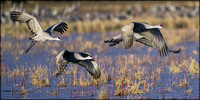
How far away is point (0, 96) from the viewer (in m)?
8.66

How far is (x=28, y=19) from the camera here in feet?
27.3

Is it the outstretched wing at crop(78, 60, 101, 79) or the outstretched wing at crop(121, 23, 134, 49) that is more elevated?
the outstretched wing at crop(121, 23, 134, 49)

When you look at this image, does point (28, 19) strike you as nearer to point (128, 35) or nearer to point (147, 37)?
point (128, 35)

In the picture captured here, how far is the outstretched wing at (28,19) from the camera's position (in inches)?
321

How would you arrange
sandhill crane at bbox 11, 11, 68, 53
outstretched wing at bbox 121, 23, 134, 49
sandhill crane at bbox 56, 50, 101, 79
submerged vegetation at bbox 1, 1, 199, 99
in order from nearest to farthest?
1. outstretched wing at bbox 121, 23, 134, 49
2. sandhill crane at bbox 56, 50, 101, 79
3. sandhill crane at bbox 11, 11, 68, 53
4. submerged vegetation at bbox 1, 1, 199, 99

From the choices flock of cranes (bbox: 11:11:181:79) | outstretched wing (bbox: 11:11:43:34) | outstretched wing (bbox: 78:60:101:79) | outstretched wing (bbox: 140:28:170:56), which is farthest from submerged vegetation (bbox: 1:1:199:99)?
outstretched wing (bbox: 11:11:43:34)

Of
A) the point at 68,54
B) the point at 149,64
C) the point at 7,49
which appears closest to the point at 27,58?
the point at 7,49

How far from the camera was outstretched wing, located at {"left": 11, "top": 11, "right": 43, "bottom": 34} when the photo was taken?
26.8ft

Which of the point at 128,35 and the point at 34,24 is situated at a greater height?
the point at 34,24

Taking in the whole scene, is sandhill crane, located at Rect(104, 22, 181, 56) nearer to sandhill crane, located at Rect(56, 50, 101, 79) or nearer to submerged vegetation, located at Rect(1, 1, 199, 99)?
sandhill crane, located at Rect(56, 50, 101, 79)

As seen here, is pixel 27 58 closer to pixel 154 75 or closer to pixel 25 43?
pixel 25 43

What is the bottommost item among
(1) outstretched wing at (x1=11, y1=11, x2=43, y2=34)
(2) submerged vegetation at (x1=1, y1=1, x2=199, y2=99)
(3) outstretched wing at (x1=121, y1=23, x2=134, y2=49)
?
(2) submerged vegetation at (x1=1, y1=1, x2=199, y2=99)

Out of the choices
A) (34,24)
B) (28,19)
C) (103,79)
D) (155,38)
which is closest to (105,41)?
(155,38)

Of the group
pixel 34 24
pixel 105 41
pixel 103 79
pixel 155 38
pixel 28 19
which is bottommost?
pixel 103 79
